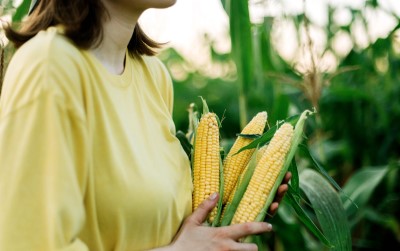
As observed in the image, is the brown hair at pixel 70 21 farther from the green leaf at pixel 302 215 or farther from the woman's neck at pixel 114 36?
the green leaf at pixel 302 215

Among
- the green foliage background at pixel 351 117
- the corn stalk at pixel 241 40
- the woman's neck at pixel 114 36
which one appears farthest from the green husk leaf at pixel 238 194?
the green foliage background at pixel 351 117

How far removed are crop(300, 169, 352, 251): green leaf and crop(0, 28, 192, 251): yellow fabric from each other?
1.55ft

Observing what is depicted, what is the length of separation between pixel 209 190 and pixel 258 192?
0.10 m

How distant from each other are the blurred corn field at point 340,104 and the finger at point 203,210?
0.84 metres

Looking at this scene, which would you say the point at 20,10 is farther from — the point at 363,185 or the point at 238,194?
the point at 363,185

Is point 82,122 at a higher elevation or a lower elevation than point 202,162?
higher

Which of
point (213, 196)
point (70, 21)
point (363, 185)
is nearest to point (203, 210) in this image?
point (213, 196)

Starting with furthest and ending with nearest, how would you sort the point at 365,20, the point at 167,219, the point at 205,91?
the point at 205,91, the point at 365,20, the point at 167,219

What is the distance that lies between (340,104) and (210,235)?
1974 mm

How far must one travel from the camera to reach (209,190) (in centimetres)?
118

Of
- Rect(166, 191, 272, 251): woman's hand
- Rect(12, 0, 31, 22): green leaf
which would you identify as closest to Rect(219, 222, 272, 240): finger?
Rect(166, 191, 272, 251): woman's hand

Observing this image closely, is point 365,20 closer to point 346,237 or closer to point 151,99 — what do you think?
point 346,237

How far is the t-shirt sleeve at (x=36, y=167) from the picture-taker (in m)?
0.87

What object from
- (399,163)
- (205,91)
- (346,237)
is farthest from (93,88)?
(205,91)
